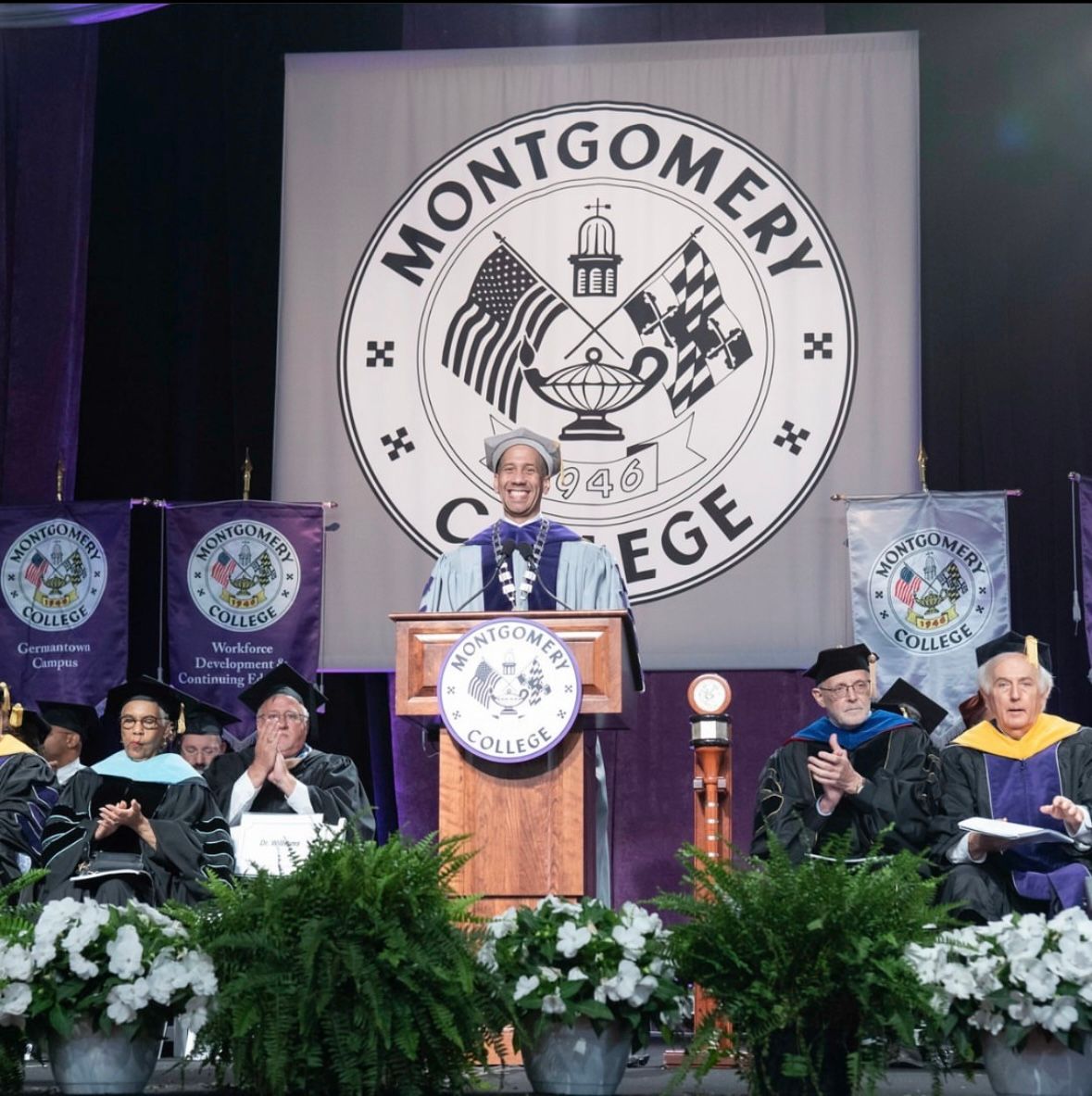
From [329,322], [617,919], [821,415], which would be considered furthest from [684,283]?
[617,919]

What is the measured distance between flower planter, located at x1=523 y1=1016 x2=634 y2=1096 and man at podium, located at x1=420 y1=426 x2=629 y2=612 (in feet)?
6.22

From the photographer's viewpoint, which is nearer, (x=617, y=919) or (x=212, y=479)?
(x=617, y=919)

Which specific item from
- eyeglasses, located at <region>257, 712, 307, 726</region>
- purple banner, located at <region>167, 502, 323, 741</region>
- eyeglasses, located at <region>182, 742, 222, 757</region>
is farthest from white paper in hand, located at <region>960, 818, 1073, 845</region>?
purple banner, located at <region>167, 502, 323, 741</region>

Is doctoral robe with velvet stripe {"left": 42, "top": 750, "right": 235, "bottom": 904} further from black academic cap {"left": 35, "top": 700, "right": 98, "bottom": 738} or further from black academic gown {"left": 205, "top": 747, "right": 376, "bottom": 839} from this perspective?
black academic cap {"left": 35, "top": 700, "right": 98, "bottom": 738}

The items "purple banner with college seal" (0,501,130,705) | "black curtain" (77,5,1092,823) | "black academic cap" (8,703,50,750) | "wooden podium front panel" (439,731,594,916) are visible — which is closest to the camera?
"wooden podium front panel" (439,731,594,916)

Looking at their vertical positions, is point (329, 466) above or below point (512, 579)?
above

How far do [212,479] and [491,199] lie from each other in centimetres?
196

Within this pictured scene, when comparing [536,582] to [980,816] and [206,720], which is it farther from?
[206,720]

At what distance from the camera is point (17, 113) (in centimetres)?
867

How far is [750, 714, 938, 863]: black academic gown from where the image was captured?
5688 millimetres

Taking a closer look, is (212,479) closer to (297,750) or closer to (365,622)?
(365,622)

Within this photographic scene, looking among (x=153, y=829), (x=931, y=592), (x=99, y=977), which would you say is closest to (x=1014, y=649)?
(x=931, y=592)

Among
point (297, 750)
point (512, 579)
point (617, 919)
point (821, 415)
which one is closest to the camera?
point (617, 919)

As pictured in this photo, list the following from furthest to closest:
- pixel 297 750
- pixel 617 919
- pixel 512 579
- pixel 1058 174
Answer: pixel 1058 174 < pixel 297 750 < pixel 512 579 < pixel 617 919
